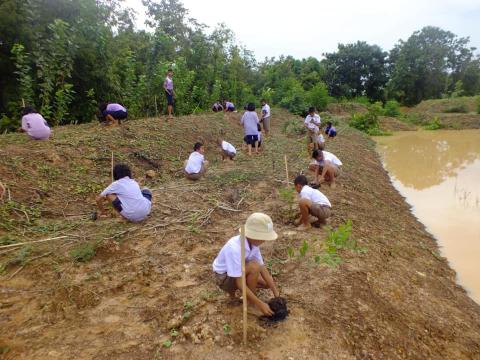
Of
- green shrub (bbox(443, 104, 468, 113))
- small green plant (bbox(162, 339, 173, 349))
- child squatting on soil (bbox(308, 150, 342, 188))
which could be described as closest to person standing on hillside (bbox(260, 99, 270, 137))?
child squatting on soil (bbox(308, 150, 342, 188))

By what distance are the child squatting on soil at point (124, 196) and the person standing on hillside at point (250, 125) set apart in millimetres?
4962

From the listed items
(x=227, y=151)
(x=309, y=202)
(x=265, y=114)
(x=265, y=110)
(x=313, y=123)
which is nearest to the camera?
(x=309, y=202)

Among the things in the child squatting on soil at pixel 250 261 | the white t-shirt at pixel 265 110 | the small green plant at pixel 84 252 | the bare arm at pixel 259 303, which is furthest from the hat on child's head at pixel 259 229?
the white t-shirt at pixel 265 110

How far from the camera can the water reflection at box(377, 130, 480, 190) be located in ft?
38.1

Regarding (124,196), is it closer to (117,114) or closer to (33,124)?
(33,124)

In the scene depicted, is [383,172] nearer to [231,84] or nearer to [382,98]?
[231,84]

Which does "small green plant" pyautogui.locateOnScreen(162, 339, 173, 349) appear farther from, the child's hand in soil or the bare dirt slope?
the child's hand in soil

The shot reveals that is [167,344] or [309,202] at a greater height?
[309,202]

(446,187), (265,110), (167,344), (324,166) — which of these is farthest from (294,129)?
(167,344)

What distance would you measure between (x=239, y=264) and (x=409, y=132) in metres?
23.2

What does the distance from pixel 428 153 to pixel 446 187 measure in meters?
6.33

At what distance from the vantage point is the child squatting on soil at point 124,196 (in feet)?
15.6

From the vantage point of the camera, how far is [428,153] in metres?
15.7

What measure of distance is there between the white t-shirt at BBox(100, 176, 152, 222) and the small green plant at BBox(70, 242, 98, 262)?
704 millimetres
